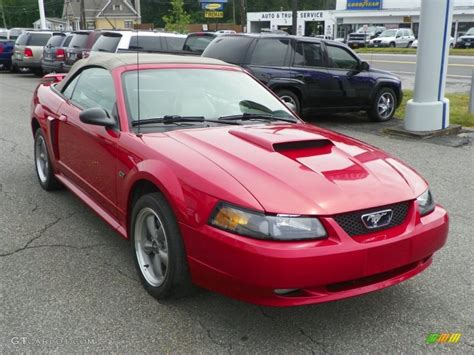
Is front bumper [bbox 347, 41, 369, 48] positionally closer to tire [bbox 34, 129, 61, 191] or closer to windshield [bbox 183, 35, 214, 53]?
windshield [bbox 183, 35, 214, 53]

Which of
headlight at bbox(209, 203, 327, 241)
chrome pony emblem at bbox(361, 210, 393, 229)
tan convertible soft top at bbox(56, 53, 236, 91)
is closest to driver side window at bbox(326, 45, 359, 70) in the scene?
tan convertible soft top at bbox(56, 53, 236, 91)

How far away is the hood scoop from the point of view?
3.45 meters

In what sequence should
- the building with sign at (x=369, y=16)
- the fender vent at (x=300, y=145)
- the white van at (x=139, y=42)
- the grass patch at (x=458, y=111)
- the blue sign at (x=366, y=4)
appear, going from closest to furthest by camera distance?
the fender vent at (x=300, y=145)
the grass patch at (x=458, y=111)
the white van at (x=139, y=42)
the building with sign at (x=369, y=16)
the blue sign at (x=366, y=4)

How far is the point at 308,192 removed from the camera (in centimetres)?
283

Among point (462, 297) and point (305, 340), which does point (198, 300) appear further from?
point (462, 297)

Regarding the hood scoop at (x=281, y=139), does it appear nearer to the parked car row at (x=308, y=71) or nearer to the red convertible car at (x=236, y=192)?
the red convertible car at (x=236, y=192)

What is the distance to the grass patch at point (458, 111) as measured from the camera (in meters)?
10.2

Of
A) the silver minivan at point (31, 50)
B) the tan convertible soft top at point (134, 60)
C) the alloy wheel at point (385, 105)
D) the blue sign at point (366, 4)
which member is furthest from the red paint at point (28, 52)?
the blue sign at point (366, 4)

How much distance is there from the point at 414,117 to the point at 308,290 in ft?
23.4

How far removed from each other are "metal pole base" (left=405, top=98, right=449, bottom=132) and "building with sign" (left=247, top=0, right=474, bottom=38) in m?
47.4

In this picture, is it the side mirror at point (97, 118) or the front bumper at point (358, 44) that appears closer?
the side mirror at point (97, 118)

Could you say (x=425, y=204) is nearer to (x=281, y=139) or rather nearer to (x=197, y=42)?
(x=281, y=139)

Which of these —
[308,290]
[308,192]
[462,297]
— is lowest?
[462,297]


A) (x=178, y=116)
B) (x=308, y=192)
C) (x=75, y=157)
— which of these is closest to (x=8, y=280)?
(x=75, y=157)
